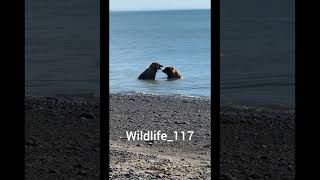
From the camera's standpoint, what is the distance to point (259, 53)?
2.65m

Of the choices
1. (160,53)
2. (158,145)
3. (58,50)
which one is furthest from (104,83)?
(160,53)

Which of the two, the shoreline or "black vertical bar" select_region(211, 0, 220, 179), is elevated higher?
"black vertical bar" select_region(211, 0, 220, 179)

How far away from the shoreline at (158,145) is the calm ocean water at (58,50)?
9cm

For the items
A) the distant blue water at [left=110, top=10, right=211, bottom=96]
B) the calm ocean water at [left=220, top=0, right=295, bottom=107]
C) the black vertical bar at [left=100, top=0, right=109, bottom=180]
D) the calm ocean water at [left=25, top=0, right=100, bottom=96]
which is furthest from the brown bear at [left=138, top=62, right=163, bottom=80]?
the black vertical bar at [left=100, top=0, right=109, bottom=180]

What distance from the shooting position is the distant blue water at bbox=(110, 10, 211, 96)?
623 centimetres

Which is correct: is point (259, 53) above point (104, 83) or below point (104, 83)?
above

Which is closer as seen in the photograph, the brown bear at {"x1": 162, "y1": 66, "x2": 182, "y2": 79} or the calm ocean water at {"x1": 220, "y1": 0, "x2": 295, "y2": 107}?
the calm ocean water at {"x1": 220, "y1": 0, "x2": 295, "y2": 107}

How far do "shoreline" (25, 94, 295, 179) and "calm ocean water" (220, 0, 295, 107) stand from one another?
127mm

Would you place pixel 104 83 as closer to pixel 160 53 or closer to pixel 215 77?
pixel 215 77

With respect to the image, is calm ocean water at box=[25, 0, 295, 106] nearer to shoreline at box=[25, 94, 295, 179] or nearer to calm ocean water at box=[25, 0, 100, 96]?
calm ocean water at box=[25, 0, 100, 96]

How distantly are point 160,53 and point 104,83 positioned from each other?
812 cm

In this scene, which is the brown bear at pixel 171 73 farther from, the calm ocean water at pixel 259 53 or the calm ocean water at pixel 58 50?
the calm ocean water at pixel 259 53
